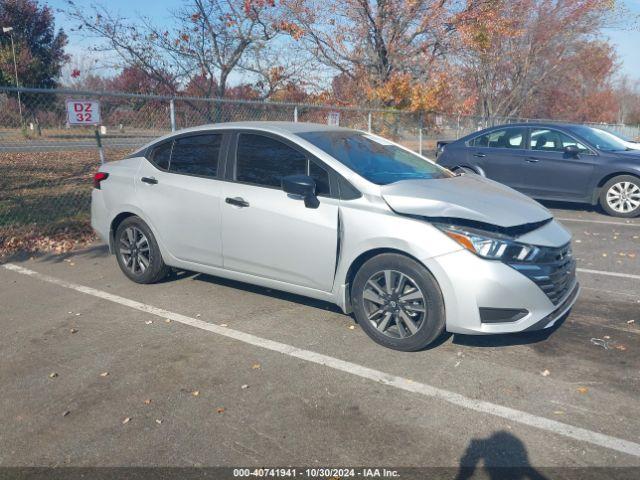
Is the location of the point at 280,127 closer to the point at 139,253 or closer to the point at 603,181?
the point at 139,253

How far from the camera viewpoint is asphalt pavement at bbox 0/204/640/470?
2955mm

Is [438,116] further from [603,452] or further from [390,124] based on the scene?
[603,452]

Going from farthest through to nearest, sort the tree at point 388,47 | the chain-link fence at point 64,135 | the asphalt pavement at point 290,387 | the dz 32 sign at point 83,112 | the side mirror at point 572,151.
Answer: the tree at point 388,47 → the side mirror at point 572,151 → the chain-link fence at point 64,135 → the dz 32 sign at point 83,112 → the asphalt pavement at point 290,387

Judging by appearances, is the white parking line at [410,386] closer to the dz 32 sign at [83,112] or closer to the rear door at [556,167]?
the dz 32 sign at [83,112]

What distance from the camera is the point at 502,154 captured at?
33.4 ft

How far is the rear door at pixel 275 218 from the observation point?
438cm

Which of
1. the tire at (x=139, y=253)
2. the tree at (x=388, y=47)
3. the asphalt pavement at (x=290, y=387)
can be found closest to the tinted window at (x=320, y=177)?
the asphalt pavement at (x=290, y=387)

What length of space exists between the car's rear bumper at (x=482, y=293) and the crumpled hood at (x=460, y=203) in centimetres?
33

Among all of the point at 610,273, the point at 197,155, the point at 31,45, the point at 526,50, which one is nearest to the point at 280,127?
the point at 197,155

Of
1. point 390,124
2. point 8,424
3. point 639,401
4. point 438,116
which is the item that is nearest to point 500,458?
point 639,401

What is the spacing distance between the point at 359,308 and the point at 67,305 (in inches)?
113

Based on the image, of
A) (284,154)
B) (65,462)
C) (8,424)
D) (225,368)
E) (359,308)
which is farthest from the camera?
(284,154)

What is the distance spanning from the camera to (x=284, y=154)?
4.71 m

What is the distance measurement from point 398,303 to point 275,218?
1.26 meters
